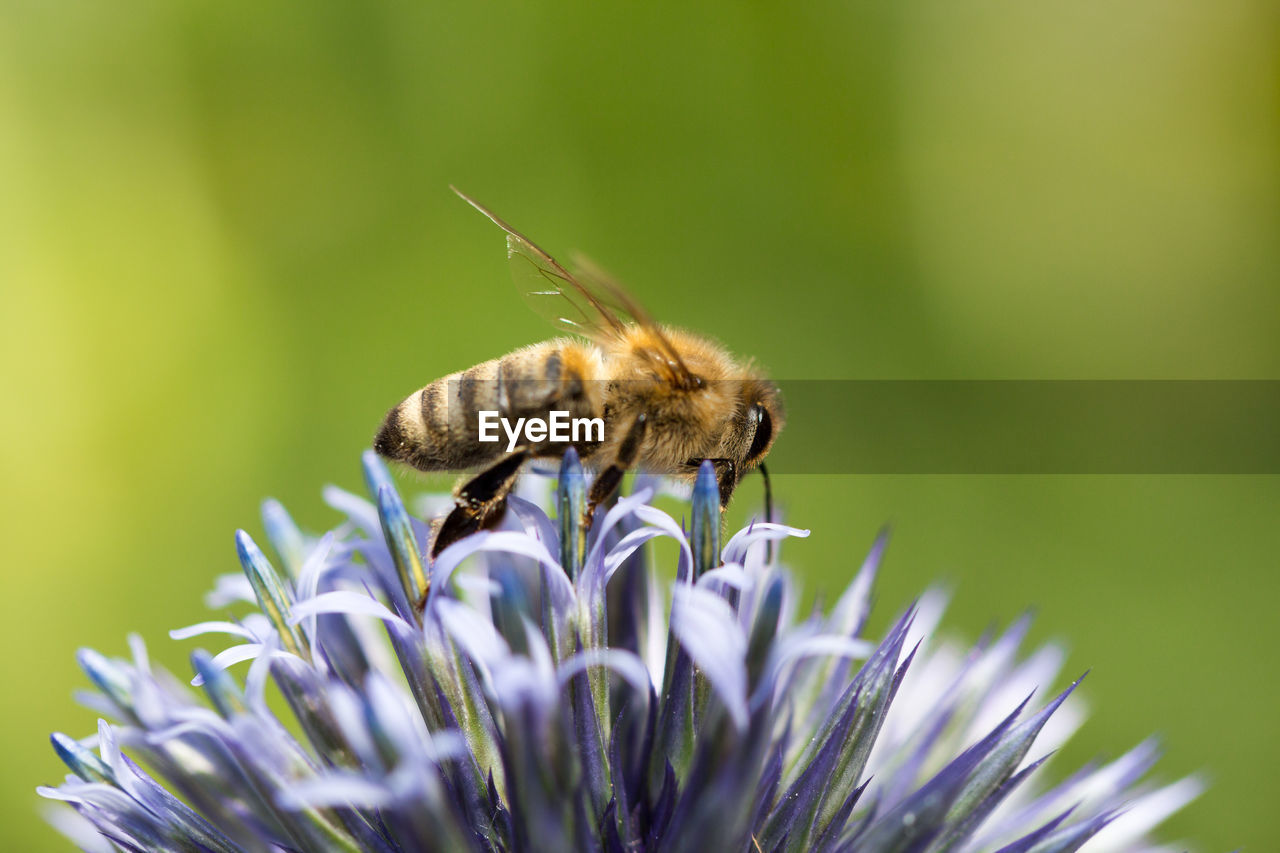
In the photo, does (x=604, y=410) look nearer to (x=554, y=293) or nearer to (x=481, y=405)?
(x=481, y=405)

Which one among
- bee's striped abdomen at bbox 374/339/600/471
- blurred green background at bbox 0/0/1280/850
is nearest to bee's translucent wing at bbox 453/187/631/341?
bee's striped abdomen at bbox 374/339/600/471

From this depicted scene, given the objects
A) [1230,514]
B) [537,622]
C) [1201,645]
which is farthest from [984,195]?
[537,622]

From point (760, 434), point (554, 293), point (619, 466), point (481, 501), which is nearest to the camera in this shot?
point (481, 501)

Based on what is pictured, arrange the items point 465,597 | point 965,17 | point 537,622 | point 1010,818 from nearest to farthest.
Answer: point 537,622 < point 1010,818 < point 465,597 < point 965,17

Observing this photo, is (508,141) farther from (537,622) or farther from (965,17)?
(537,622)

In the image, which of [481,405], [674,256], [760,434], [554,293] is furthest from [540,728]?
[674,256]

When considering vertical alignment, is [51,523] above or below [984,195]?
below
